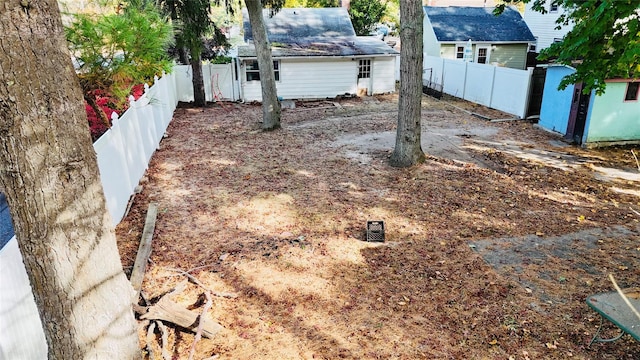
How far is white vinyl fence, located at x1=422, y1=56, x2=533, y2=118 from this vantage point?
1488 centimetres

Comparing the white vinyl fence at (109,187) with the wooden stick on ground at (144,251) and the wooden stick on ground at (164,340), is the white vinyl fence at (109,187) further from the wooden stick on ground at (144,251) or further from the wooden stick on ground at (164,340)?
the wooden stick on ground at (164,340)

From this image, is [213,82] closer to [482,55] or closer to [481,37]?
[481,37]

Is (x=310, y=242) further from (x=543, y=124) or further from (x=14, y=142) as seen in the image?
(x=543, y=124)

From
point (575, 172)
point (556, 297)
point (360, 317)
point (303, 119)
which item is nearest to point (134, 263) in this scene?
point (360, 317)

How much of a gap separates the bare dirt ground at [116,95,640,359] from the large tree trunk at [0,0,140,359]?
68.1 inches

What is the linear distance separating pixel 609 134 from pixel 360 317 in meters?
10.7

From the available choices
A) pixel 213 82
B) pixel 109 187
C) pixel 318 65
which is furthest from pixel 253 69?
pixel 109 187

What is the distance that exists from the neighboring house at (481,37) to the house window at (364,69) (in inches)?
Answer: 233

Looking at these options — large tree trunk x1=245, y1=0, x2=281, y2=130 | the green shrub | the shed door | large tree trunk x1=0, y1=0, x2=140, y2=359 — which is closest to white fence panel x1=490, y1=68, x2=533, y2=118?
the shed door

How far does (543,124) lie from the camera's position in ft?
44.1

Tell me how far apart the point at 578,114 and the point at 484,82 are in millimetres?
5756

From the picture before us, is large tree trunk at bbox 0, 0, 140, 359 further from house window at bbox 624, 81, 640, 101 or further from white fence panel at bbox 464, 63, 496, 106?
white fence panel at bbox 464, 63, 496, 106

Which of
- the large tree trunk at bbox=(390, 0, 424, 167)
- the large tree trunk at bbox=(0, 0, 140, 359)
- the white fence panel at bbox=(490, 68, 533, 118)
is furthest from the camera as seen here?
the white fence panel at bbox=(490, 68, 533, 118)

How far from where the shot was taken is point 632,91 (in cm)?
1148
